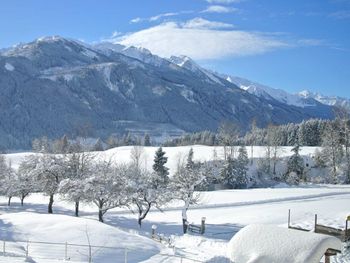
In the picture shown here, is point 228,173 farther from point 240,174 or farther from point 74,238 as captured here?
point 74,238

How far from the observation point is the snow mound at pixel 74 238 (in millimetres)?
27406

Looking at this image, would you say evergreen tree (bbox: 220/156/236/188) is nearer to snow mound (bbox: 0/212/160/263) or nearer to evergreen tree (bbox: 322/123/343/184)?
evergreen tree (bbox: 322/123/343/184)

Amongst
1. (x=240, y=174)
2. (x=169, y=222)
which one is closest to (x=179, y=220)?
(x=169, y=222)

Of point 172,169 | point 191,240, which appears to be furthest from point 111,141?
point 191,240

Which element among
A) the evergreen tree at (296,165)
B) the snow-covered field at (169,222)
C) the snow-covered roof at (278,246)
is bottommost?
the snow-covered field at (169,222)

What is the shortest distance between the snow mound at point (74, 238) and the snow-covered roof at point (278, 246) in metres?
13.5

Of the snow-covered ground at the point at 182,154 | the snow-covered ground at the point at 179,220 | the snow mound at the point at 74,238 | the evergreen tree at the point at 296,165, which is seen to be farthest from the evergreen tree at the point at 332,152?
the snow mound at the point at 74,238

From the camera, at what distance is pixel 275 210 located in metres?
53.7

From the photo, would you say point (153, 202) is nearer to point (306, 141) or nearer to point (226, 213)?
point (226, 213)

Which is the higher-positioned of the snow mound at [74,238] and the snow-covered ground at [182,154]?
the snow-covered ground at [182,154]

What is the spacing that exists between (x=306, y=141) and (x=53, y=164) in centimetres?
9706

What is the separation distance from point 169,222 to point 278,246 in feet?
120

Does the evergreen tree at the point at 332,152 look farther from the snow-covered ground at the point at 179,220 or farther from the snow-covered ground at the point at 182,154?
the snow-covered ground at the point at 182,154

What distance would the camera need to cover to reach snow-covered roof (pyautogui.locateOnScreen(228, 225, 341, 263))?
1408cm
